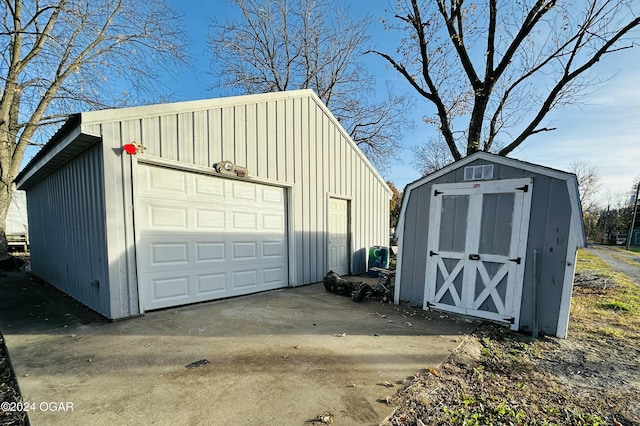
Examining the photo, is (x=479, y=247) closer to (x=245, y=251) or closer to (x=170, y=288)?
(x=245, y=251)

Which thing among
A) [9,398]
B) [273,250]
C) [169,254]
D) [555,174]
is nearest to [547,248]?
[555,174]

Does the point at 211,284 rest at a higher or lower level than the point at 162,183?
lower

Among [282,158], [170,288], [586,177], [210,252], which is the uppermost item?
[586,177]

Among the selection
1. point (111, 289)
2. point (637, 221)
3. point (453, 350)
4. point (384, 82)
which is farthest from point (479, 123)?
point (637, 221)

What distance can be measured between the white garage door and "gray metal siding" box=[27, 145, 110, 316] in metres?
0.59

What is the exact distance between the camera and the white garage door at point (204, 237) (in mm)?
4230

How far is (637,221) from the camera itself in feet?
106

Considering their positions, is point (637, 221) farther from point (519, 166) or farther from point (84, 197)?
point (84, 197)

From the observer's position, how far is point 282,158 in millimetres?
6070

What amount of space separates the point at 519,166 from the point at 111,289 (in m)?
6.02

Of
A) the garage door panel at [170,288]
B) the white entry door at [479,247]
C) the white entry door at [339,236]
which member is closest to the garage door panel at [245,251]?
the garage door panel at [170,288]

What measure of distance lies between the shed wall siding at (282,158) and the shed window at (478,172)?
3569 millimetres

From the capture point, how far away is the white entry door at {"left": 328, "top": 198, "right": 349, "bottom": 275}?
7.55 meters

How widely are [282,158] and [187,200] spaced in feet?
7.40
